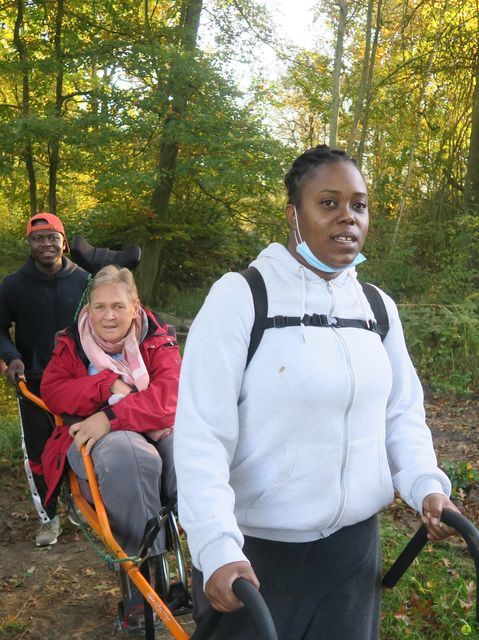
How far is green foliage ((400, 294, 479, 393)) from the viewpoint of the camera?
9.29 metres

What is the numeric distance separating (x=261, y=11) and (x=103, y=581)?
1207 centimetres

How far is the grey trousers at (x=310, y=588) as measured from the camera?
1935 mm

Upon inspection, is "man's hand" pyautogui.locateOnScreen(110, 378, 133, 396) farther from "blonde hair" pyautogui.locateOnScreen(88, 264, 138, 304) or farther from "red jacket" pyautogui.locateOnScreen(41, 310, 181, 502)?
"blonde hair" pyautogui.locateOnScreen(88, 264, 138, 304)

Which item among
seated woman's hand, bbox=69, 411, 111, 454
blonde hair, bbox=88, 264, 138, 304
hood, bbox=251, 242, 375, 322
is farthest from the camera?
blonde hair, bbox=88, 264, 138, 304

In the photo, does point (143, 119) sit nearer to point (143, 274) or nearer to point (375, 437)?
point (143, 274)

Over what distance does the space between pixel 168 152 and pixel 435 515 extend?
12405mm

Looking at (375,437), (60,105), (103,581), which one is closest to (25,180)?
(60,105)

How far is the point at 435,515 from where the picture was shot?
6.25 ft

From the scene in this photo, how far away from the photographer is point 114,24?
13031 mm

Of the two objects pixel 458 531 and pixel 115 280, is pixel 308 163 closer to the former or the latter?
pixel 458 531

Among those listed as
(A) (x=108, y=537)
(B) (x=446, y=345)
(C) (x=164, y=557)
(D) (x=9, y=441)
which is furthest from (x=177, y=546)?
(B) (x=446, y=345)

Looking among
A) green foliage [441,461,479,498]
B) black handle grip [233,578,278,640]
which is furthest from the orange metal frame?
green foliage [441,461,479,498]

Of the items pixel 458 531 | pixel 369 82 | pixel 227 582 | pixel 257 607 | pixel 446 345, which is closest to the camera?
pixel 257 607

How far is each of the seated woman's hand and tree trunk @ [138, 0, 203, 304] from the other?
8.89 metres
